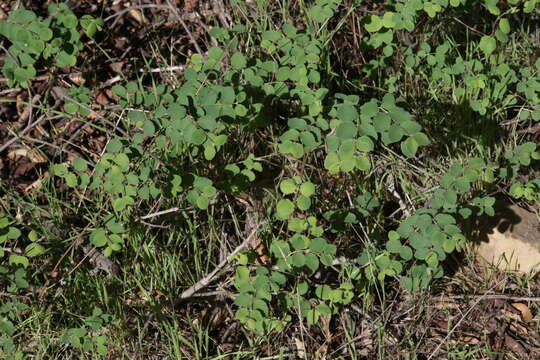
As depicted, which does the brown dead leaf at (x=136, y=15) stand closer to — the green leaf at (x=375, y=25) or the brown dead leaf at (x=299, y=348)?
the green leaf at (x=375, y=25)

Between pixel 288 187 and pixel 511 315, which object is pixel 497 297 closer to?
pixel 511 315

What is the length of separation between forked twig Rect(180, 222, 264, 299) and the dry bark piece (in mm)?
1122

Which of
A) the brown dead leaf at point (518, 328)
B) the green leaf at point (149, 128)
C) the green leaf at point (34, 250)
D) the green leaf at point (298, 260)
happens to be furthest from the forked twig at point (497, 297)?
the green leaf at point (34, 250)

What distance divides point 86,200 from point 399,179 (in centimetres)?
144

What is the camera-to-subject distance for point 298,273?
2.78m

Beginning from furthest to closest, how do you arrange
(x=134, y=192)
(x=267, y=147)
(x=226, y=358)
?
1. (x=267, y=147)
2. (x=226, y=358)
3. (x=134, y=192)

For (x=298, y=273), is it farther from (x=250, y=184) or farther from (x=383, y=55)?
(x=383, y=55)

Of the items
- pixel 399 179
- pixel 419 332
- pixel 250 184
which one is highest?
pixel 250 184

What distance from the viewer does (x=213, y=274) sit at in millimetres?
2867

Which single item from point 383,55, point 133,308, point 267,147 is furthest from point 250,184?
point 383,55

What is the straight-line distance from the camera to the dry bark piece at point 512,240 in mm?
3148

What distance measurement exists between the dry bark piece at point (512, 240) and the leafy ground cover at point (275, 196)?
7 cm

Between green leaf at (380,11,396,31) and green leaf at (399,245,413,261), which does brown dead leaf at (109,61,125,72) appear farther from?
green leaf at (399,245,413,261)

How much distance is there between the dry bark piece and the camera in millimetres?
3148
